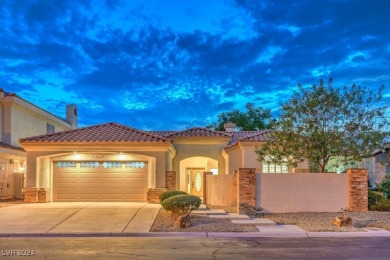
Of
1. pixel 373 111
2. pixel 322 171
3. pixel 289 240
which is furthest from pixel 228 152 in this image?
pixel 289 240

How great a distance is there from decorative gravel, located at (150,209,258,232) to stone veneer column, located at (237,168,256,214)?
1935 mm

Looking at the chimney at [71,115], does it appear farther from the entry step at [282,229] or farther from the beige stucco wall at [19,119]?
the entry step at [282,229]

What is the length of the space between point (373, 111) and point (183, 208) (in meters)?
9.72

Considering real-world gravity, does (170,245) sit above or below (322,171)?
below

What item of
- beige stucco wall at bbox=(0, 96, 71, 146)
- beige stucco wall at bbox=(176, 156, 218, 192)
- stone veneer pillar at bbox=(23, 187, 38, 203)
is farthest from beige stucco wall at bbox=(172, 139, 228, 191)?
beige stucco wall at bbox=(0, 96, 71, 146)

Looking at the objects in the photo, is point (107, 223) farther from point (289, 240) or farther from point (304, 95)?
point (304, 95)

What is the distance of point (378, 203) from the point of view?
19.7 m

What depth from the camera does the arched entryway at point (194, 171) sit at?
30000 mm

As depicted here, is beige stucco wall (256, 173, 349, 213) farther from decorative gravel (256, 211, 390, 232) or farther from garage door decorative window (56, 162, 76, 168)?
garage door decorative window (56, 162, 76, 168)

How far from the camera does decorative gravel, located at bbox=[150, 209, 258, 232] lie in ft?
47.9

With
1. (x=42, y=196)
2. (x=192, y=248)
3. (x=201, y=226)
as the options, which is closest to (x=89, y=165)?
(x=42, y=196)

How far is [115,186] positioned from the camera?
23438 millimetres

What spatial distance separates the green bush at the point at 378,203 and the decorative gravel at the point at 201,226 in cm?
715

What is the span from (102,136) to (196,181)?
30.5 feet
